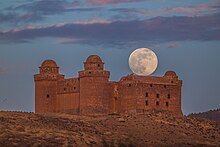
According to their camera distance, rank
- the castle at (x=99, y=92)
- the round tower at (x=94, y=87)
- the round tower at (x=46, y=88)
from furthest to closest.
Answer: the round tower at (x=46, y=88) → the castle at (x=99, y=92) → the round tower at (x=94, y=87)

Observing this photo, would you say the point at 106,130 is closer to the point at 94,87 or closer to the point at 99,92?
the point at 99,92

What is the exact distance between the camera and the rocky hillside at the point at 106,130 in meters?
82.1

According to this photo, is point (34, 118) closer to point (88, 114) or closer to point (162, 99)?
point (88, 114)

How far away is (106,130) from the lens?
88688 millimetres

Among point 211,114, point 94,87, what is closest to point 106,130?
point 94,87

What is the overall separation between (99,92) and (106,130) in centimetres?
1140

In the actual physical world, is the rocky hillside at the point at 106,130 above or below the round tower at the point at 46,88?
below

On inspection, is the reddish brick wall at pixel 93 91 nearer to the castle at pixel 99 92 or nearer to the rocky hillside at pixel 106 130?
the castle at pixel 99 92

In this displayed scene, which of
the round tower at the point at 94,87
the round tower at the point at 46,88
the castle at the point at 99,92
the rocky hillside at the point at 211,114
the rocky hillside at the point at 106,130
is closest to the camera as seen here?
the rocky hillside at the point at 106,130

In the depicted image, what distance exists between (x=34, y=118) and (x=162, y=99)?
17.3m

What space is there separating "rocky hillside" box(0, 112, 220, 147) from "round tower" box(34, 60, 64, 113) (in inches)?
299

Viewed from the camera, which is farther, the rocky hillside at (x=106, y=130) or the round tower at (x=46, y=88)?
the round tower at (x=46, y=88)

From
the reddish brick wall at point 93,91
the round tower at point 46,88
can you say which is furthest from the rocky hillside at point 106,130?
the round tower at point 46,88

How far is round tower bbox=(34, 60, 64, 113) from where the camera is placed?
103062 mm
